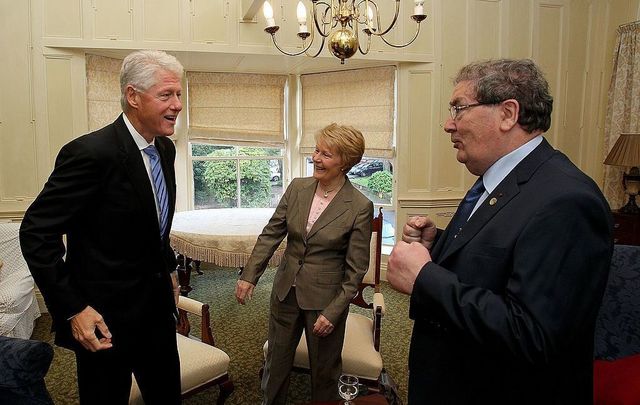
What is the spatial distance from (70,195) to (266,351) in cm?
129

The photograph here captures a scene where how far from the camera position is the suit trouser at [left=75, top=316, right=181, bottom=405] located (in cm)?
157

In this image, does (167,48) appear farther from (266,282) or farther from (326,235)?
(326,235)

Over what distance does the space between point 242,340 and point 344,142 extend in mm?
2009

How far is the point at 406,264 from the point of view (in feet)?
3.74

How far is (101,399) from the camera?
158cm

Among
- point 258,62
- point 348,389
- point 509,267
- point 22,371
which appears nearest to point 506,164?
point 509,267

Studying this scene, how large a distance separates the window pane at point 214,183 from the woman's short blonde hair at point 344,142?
3.60 m

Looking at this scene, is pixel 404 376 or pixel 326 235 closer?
pixel 326 235

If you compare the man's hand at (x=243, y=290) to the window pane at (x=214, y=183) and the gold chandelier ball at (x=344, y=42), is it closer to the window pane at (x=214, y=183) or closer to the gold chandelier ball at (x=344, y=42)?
the gold chandelier ball at (x=344, y=42)

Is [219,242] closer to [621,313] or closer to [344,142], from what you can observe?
[344,142]

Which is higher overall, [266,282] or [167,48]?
[167,48]

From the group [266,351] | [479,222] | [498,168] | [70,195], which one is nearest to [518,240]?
[479,222]

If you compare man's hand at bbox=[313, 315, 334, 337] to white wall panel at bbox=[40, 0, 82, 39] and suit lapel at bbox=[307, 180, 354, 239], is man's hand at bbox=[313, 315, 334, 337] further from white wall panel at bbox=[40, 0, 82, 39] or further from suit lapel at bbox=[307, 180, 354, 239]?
white wall panel at bbox=[40, 0, 82, 39]

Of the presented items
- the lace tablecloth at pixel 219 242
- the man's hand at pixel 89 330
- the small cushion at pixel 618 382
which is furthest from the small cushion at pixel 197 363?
the small cushion at pixel 618 382
